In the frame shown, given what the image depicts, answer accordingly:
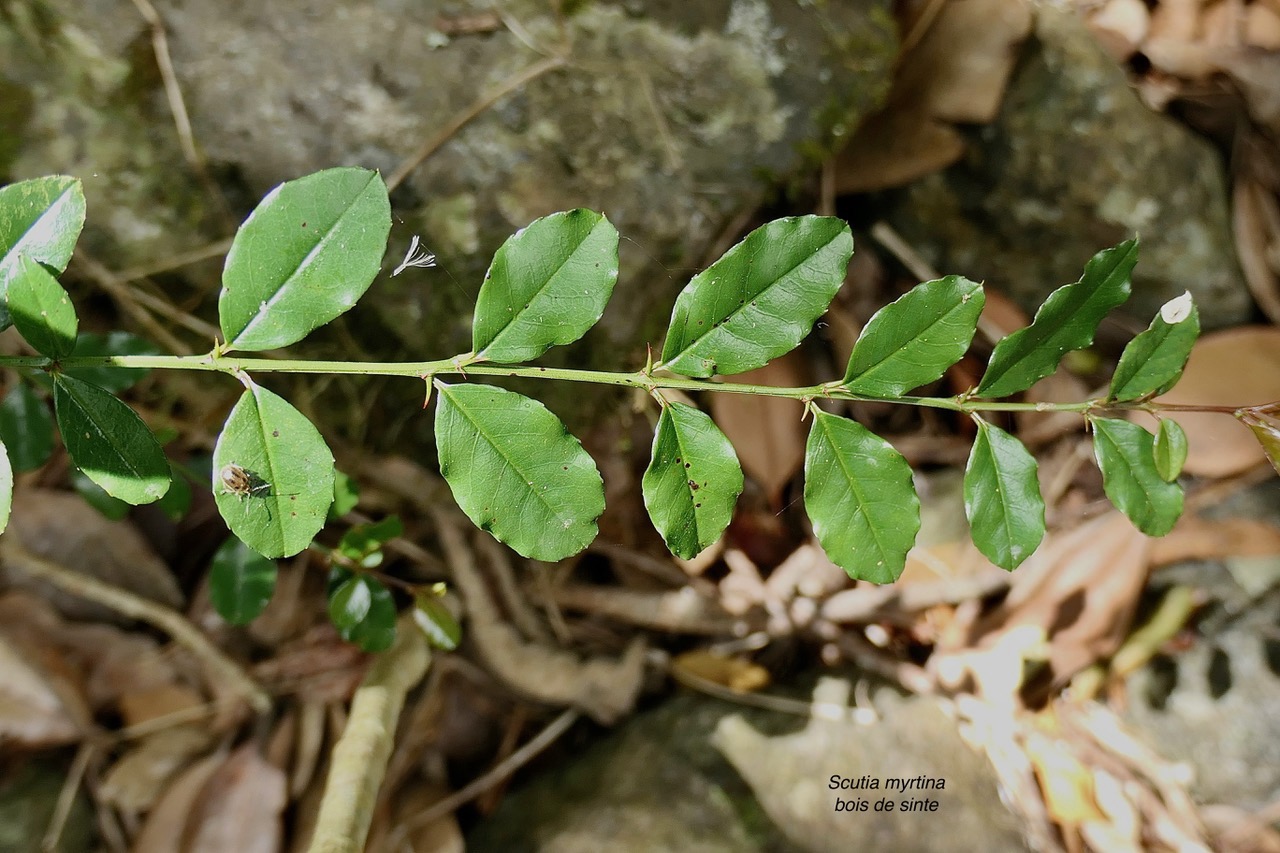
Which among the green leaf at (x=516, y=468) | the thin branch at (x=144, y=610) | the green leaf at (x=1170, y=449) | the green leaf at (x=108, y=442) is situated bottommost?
the thin branch at (x=144, y=610)

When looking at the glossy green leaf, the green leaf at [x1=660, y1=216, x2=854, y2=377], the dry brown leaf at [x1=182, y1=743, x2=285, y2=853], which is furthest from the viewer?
the dry brown leaf at [x1=182, y1=743, x2=285, y2=853]

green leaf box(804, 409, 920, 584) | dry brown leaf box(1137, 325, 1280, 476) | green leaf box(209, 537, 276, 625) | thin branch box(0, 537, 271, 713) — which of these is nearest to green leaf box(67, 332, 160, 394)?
green leaf box(209, 537, 276, 625)

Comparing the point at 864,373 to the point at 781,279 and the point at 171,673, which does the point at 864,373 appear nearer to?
the point at 781,279

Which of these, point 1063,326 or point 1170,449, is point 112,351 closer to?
point 1063,326

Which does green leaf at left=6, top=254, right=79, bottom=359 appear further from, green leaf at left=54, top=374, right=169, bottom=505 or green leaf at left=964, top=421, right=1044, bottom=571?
green leaf at left=964, top=421, right=1044, bottom=571

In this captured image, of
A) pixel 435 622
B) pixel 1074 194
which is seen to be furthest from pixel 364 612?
pixel 1074 194

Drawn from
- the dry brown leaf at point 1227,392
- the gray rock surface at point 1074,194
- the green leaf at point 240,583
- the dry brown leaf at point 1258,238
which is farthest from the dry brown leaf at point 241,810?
the dry brown leaf at point 1258,238

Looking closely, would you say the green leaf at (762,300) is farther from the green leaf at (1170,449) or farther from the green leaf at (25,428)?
the green leaf at (25,428)
